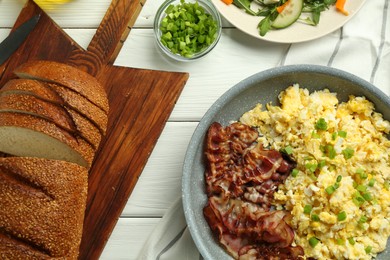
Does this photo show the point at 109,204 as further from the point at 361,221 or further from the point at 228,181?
the point at 361,221

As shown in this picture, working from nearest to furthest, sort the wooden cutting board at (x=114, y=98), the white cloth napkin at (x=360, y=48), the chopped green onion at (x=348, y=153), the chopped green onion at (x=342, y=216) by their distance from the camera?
the chopped green onion at (x=342, y=216) → the chopped green onion at (x=348, y=153) → the wooden cutting board at (x=114, y=98) → the white cloth napkin at (x=360, y=48)

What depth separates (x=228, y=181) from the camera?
A: 355 centimetres

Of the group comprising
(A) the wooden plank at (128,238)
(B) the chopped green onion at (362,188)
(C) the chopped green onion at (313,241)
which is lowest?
(A) the wooden plank at (128,238)

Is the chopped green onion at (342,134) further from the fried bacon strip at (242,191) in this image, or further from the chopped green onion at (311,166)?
the fried bacon strip at (242,191)

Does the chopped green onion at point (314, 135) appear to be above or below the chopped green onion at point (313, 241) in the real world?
above

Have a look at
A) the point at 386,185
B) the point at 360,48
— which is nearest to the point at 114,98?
the point at 360,48

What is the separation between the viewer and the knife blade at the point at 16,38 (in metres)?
3.77

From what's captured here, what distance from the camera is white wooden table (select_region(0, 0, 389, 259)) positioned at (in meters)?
3.79

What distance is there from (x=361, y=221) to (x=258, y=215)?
0.53 metres

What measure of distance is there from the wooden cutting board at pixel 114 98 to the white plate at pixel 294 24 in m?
0.44

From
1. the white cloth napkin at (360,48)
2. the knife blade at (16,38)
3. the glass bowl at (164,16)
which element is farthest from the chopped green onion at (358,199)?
the knife blade at (16,38)

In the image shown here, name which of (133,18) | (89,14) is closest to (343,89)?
(133,18)

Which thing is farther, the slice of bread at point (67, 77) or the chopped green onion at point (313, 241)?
the slice of bread at point (67, 77)

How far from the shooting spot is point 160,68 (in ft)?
12.7
